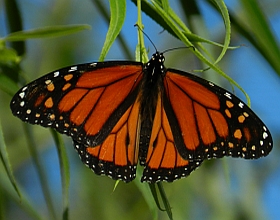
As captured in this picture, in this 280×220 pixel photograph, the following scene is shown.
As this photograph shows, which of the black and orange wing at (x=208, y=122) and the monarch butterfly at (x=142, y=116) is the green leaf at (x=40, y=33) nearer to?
the monarch butterfly at (x=142, y=116)

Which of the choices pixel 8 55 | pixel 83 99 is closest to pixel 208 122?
pixel 83 99

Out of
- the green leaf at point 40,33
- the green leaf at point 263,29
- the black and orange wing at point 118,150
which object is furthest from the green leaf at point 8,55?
the green leaf at point 263,29

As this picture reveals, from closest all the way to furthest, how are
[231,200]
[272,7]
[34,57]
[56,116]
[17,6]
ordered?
[56,116]
[17,6]
[231,200]
[272,7]
[34,57]

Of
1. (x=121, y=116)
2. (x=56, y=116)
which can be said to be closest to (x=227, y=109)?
(x=121, y=116)

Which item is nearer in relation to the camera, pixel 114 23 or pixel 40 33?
pixel 114 23

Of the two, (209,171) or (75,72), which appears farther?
(209,171)

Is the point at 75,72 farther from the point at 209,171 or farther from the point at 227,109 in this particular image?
the point at 209,171

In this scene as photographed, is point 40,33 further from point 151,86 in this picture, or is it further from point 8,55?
point 151,86
